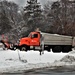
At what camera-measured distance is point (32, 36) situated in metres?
35.6

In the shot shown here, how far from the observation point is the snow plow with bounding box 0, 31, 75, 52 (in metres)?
35.4

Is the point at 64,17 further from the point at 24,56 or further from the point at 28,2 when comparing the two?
the point at 24,56

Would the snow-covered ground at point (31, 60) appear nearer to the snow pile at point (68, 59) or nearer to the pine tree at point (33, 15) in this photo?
the snow pile at point (68, 59)

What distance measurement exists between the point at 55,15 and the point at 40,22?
43.9 ft

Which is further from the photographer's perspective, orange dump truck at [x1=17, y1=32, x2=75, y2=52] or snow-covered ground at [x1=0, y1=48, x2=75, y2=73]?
orange dump truck at [x1=17, y1=32, x2=75, y2=52]

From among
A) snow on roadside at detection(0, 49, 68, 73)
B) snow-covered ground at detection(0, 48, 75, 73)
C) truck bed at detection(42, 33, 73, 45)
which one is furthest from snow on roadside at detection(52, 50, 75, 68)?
truck bed at detection(42, 33, 73, 45)

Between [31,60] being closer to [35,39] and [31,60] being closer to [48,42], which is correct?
[35,39]

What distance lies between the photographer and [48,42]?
119 ft

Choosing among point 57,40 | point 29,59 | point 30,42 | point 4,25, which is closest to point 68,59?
→ point 29,59

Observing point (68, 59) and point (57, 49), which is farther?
point (57, 49)

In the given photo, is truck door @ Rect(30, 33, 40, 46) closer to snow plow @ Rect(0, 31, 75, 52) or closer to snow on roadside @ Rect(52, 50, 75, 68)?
snow plow @ Rect(0, 31, 75, 52)

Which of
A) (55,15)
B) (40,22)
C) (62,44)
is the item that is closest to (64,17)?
(55,15)

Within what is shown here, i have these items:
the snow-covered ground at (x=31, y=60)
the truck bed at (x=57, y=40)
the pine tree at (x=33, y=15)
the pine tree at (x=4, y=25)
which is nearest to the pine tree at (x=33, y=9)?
the pine tree at (x=33, y=15)

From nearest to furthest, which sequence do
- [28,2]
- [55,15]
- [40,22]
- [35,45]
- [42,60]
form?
1. [42,60]
2. [35,45]
3. [55,15]
4. [40,22]
5. [28,2]
